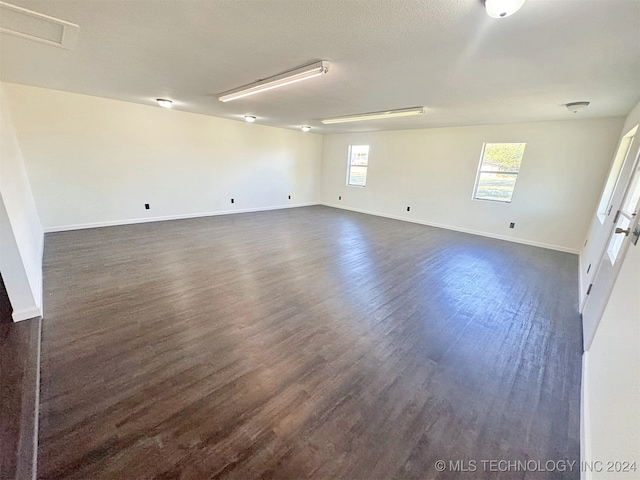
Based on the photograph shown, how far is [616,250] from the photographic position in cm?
218

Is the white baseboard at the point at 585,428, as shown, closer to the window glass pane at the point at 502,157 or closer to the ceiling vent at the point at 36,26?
the ceiling vent at the point at 36,26

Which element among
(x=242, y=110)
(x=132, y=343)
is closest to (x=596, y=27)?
(x=132, y=343)

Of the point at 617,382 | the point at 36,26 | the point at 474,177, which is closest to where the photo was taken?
the point at 617,382

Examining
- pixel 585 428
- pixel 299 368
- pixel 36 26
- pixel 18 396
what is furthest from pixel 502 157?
pixel 18 396

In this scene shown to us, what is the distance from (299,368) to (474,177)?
19.4 feet

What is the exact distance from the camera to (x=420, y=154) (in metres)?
6.66

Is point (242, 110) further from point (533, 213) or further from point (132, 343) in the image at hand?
point (533, 213)

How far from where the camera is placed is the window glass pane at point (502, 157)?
5340mm

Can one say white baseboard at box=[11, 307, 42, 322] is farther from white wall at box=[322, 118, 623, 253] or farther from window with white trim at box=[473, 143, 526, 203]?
window with white trim at box=[473, 143, 526, 203]

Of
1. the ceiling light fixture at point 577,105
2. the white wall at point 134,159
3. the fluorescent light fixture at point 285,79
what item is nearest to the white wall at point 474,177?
the ceiling light fixture at point 577,105

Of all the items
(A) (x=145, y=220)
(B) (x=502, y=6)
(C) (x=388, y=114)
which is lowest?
(A) (x=145, y=220)

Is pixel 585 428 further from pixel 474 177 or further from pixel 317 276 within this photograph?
pixel 474 177

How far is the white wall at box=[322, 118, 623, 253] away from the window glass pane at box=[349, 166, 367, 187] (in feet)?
0.73

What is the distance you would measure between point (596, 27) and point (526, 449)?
8.62 feet
